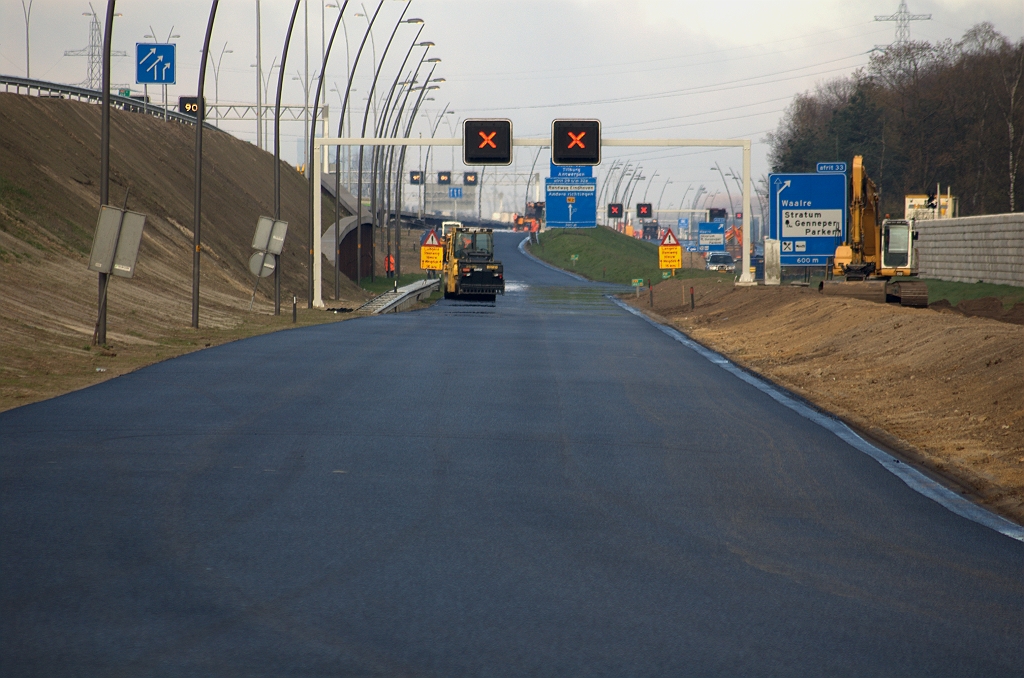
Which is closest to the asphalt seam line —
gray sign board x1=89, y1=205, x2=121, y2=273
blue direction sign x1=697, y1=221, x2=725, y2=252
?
gray sign board x1=89, y1=205, x2=121, y2=273

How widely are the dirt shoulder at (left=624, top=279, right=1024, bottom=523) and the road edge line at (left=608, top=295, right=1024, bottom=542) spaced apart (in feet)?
0.70

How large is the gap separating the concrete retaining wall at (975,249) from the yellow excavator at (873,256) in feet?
26.8

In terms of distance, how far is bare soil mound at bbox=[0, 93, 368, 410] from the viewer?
73.0ft

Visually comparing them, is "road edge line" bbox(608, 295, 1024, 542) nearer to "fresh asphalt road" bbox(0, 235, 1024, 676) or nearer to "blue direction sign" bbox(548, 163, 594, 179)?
"fresh asphalt road" bbox(0, 235, 1024, 676)

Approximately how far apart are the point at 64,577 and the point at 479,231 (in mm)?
51400

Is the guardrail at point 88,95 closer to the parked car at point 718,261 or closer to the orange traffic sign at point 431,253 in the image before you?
the orange traffic sign at point 431,253

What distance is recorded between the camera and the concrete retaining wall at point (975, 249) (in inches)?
1826

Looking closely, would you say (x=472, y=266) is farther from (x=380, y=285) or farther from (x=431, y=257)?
(x=380, y=285)

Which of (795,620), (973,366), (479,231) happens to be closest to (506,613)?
(795,620)

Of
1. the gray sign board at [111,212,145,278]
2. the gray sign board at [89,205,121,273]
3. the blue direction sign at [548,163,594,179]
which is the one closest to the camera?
the gray sign board at [89,205,121,273]

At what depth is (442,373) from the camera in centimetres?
1930

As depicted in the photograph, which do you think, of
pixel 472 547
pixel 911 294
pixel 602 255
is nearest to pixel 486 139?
pixel 911 294

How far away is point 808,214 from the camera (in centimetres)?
→ 4147

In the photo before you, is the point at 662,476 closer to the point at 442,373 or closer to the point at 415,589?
the point at 415,589
